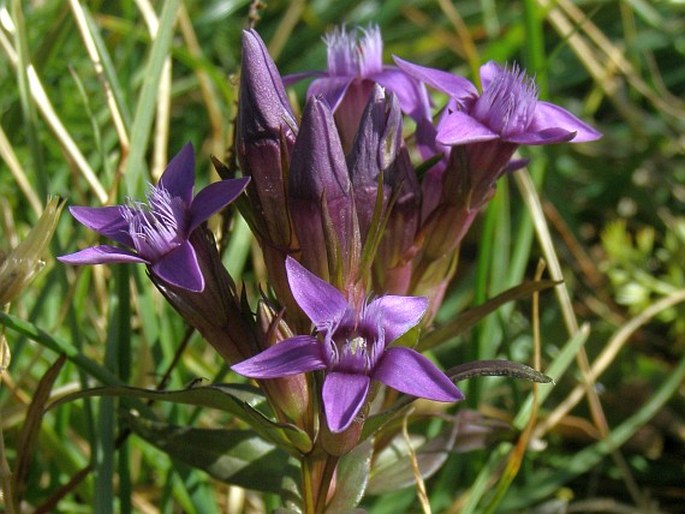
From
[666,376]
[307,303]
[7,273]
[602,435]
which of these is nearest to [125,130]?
[7,273]

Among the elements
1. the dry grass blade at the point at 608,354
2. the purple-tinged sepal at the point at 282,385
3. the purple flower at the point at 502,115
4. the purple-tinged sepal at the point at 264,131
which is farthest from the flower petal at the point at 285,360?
the dry grass blade at the point at 608,354

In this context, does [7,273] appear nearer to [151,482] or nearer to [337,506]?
[337,506]

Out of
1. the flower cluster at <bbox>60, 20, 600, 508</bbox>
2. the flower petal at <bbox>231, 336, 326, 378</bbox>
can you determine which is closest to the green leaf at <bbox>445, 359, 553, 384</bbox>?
the flower cluster at <bbox>60, 20, 600, 508</bbox>

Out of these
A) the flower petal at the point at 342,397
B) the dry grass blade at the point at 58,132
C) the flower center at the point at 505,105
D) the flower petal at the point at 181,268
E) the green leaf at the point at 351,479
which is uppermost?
the dry grass blade at the point at 58,132

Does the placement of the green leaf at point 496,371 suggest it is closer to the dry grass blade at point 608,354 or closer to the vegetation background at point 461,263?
the vegetation background at point 461,263

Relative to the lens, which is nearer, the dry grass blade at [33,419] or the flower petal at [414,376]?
the flower petal at [414,376]

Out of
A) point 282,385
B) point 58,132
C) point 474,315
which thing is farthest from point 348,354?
point 58,132
